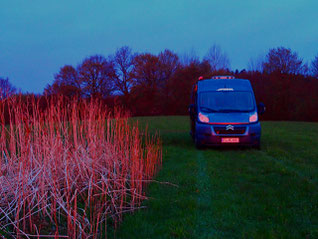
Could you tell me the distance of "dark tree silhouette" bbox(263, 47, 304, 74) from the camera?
34.3 metres

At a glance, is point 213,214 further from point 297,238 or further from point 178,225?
point 297,238

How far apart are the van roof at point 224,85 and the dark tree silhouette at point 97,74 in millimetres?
25749

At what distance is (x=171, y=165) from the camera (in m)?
7.32

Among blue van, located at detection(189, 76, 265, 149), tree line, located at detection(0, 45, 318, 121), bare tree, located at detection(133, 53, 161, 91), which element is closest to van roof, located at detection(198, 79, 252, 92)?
blue van, located at detection(189, 76, 265, 149)

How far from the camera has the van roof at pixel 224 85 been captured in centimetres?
1031

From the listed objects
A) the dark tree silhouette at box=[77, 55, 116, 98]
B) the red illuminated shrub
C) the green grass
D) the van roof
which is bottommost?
the green grass

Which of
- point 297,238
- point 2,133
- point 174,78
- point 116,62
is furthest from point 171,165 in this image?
point 116,62

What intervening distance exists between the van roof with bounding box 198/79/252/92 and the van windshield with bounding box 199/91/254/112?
17 cm

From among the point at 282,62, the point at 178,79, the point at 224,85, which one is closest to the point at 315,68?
the point at 282,62

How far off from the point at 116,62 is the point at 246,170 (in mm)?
36695

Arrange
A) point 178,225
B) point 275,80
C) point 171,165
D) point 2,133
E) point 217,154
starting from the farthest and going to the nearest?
point 275,80, point 217,154, point 171,165, point 2,133, point 178,225

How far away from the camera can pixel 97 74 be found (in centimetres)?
3819

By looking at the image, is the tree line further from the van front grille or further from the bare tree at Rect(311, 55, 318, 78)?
the van front grille

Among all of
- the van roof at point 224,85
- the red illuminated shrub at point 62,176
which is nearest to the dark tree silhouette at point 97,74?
the van roof at point 224,85
